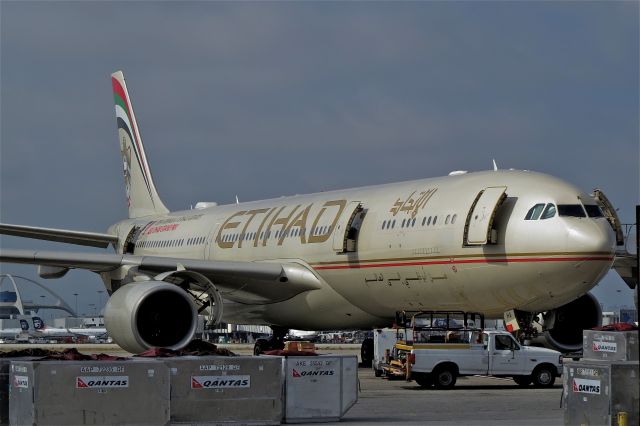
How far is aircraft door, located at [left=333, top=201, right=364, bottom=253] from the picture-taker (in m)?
27.1

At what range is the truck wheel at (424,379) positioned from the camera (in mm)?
22719

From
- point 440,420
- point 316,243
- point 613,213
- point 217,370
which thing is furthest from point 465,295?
point 217,370

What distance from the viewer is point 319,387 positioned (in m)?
16.3

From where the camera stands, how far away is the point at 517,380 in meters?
24.2

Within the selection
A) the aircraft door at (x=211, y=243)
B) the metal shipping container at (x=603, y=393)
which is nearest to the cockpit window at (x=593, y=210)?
the metal shipping container at (x=603, y=393)

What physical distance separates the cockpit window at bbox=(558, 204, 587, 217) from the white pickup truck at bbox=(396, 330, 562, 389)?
269 centimetres

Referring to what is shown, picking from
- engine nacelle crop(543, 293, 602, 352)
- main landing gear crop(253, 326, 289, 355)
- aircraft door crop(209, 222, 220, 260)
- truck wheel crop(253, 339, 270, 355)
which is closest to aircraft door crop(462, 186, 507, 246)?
engine nacelle crop(543, 293, 602, 352)

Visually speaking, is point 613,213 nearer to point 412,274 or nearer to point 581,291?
point 581,291

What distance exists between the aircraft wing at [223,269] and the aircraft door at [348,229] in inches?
55.9

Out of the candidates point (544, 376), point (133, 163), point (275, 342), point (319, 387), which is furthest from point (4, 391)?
point (133, 163)

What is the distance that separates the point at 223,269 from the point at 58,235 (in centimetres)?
843

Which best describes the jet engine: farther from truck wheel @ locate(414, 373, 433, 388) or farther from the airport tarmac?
truck wheel @ locate(414, 373, 433, 388)

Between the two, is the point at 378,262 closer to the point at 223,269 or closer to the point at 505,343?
the point at 505,343

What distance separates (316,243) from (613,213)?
7620 millimetres
